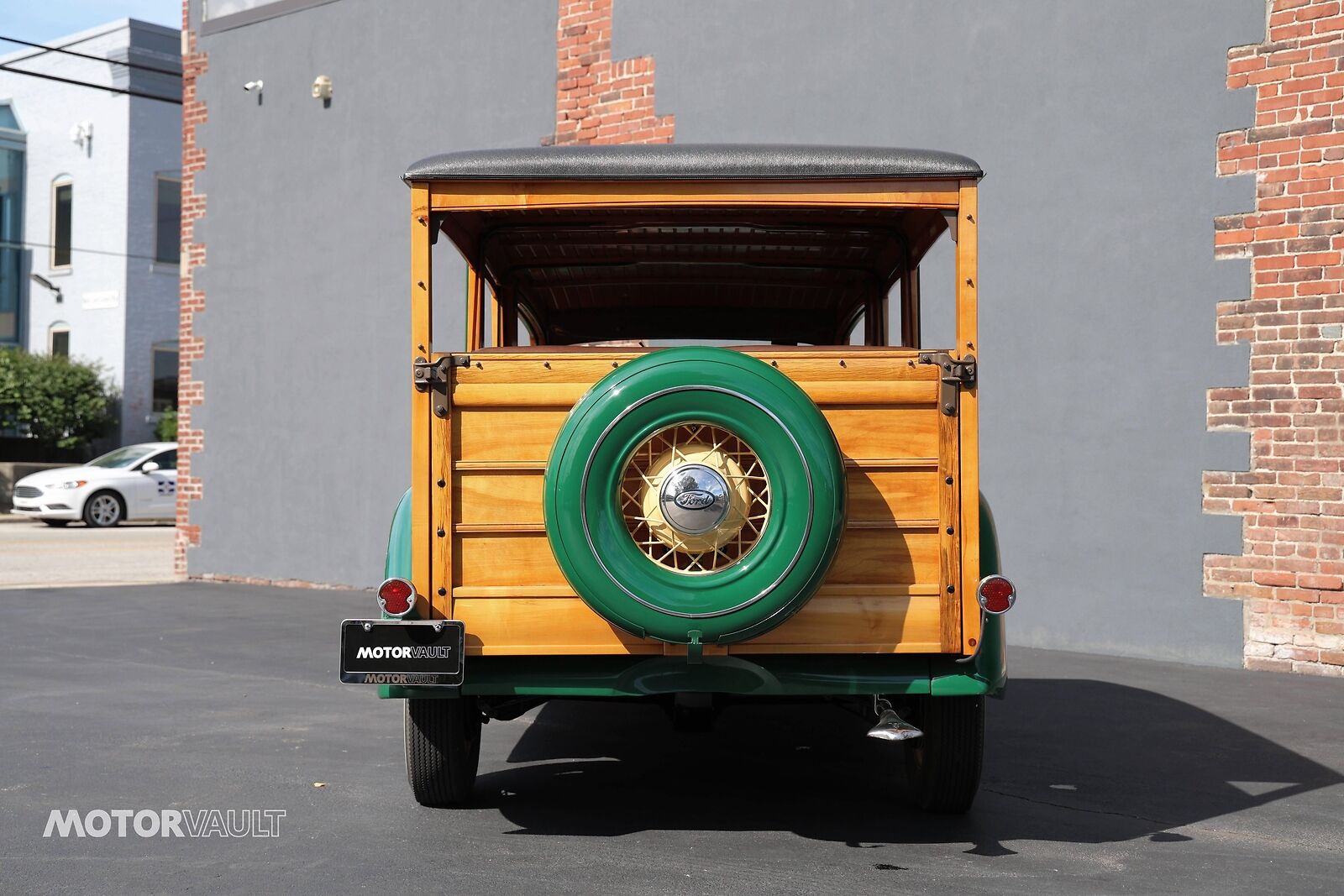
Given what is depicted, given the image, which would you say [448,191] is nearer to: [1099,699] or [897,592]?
[897,592]

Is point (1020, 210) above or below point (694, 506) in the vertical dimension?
above

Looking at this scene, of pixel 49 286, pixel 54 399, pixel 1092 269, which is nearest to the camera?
pixel 1092 269

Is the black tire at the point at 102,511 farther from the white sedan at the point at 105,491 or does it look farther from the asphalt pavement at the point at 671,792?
the asphalt pavement at the point at 671,792

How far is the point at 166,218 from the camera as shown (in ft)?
94.9

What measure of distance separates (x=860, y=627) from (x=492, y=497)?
1.27 metres

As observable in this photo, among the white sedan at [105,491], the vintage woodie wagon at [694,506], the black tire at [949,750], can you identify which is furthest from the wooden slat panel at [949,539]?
the white sedan at [105,491]

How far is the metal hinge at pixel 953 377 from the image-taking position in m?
4.53

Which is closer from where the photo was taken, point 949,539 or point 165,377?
point 949,539

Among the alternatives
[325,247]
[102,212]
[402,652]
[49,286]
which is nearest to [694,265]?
[402,652]

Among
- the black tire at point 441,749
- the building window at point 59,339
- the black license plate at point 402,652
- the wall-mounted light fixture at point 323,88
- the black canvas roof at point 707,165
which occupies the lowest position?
the black tire at point 441,749

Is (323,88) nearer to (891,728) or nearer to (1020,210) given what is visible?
(1020,210)

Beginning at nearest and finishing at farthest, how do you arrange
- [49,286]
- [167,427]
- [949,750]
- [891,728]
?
[891,728] < [949,750] < [167,427] < [49,286]

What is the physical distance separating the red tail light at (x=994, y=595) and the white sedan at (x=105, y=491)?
19985mm

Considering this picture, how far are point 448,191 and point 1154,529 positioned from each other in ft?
19.2
